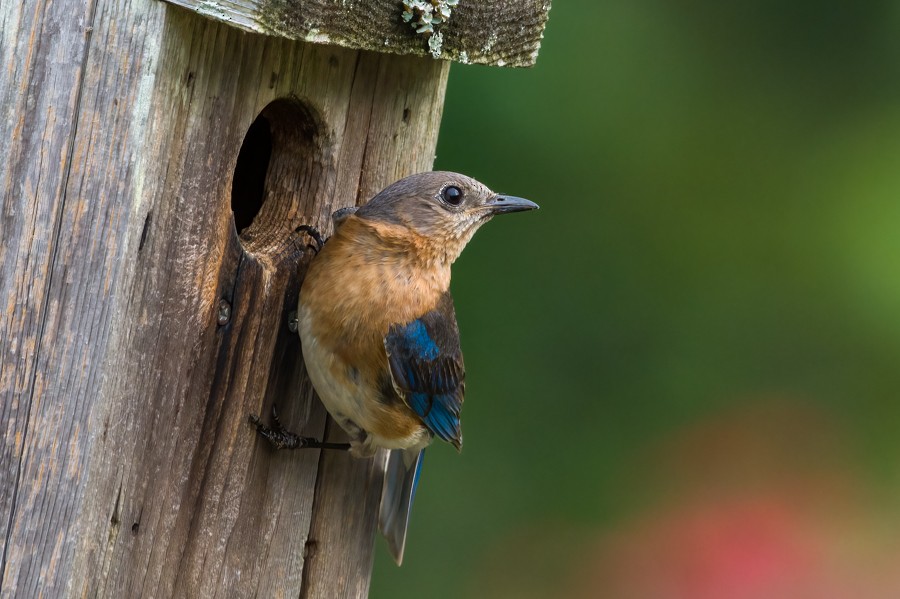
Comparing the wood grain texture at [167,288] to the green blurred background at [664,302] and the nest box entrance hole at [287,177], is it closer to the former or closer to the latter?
the nest box entrance hole at [287,177]

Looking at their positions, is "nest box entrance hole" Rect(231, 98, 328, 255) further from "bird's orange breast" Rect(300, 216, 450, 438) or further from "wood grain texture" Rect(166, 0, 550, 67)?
"wood grain texture" Rect(166, 0, 550, 67)

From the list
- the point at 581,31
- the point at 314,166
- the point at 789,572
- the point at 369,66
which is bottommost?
the point at 789,572

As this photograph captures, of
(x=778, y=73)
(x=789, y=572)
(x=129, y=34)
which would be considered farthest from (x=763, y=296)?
(x=129, y=34)

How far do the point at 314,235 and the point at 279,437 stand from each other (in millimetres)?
504

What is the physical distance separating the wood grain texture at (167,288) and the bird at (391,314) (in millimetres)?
98

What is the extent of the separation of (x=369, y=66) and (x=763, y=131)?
2374 mm

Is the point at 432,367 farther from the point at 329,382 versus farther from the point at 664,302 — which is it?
the point at 664,302

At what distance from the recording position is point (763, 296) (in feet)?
16.8

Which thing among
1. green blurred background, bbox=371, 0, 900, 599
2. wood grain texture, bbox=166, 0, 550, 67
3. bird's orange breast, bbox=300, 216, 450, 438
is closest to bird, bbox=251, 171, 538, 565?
bird's orange breast, bbox=300, 216, 450, 438

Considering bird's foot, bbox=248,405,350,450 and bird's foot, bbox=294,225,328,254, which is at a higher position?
bird's foot, bbox=294,225,328,254

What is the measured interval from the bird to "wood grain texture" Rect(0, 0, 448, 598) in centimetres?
10

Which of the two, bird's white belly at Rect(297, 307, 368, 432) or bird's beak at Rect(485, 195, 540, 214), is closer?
bird's white belly at Rect(297, 307, 368, 432)

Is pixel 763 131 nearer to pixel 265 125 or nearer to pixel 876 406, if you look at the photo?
pixel 876 406

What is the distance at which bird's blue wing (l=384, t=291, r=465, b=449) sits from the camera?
332cm
